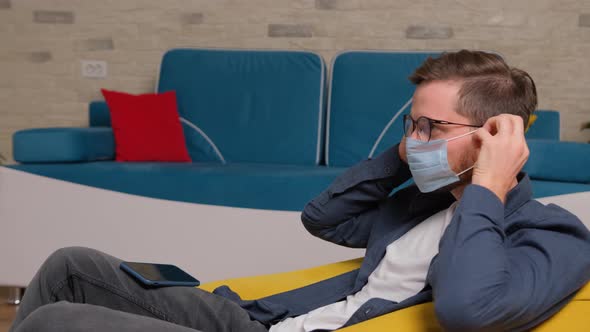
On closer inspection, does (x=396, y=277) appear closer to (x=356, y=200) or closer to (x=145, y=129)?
(x=356, y=200)

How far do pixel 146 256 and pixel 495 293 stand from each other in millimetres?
2104

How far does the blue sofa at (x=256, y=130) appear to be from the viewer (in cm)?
306

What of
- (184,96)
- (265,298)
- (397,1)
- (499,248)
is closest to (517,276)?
(499,248)

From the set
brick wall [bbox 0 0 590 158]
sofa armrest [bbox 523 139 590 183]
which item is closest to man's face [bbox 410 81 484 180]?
sofa armrest [bbox 523 139 590 183]

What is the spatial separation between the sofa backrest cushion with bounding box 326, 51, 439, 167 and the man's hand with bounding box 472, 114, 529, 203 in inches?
88.3

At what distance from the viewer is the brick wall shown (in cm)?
395

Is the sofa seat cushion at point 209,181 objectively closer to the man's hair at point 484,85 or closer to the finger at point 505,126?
the man's hair at point 484,85

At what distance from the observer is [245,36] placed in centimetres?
420

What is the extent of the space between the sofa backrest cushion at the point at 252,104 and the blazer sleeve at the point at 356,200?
192cm

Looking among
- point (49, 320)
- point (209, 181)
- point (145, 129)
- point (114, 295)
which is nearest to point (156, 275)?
point (114, 295)

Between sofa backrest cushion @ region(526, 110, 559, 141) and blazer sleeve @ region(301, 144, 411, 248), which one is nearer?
blazer sleeve @ region(301, 144, 411, 248)

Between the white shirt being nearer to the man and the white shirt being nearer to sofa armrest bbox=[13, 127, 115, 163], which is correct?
the man

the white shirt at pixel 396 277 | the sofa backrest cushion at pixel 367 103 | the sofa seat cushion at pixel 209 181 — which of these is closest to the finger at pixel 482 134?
the white shirt at pixel 396 277

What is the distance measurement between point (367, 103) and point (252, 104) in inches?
21.5
